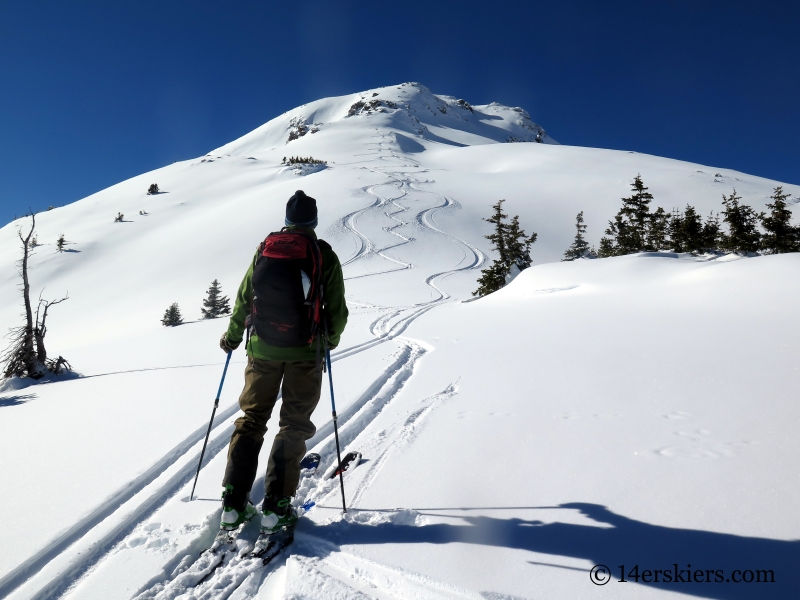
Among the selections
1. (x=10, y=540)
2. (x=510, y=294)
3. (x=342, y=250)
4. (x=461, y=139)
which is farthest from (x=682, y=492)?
(x=461, y=139)

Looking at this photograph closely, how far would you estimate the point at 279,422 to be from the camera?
2.70m

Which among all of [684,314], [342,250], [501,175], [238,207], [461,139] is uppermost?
[461,139]

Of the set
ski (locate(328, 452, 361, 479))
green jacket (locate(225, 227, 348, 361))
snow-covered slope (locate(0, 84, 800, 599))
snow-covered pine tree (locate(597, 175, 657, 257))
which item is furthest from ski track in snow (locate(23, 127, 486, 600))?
snow-covered pine tree (locate(597, 175, 657, 257))

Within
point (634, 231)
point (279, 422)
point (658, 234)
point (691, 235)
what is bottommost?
point (279, 422)

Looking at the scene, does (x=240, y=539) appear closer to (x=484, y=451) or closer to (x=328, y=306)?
(x=328, y=306)

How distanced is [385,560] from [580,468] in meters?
1.53

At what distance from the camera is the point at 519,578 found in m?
2.03

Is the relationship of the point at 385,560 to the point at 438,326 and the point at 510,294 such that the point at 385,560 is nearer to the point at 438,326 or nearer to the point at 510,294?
the point at 438,326

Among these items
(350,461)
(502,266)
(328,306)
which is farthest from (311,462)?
(502,266)

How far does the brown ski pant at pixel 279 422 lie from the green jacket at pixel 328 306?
0.19 ft

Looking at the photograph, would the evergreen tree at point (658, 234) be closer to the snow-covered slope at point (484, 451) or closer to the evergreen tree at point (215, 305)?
the snow-covered slope at point (484, 451)

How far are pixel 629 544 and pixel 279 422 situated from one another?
2091mm

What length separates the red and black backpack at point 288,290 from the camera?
257 centimetres

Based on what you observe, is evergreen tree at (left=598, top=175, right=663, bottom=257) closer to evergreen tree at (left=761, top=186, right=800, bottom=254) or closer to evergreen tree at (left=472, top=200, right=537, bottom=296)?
evergreen tree at (left=761, top=186, right=800, bottom=254)
